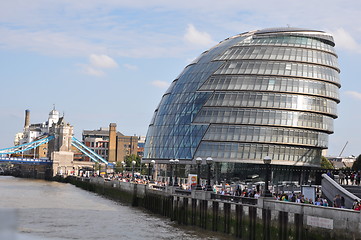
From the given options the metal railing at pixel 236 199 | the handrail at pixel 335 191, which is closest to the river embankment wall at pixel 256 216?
the metal railing at pixel 236 199

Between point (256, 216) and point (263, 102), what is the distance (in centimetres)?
5349

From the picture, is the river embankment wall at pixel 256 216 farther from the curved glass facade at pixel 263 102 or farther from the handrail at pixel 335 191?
the curved glass facade at pixel 263 102

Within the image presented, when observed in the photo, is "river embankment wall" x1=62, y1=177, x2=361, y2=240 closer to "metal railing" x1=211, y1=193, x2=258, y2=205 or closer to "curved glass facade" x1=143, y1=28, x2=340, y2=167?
"metal railing" x1=211, y1=193, x2=258, y2=205

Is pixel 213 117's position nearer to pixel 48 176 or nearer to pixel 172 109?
pixel 172 109

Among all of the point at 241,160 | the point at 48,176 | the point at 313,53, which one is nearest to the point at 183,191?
the point at 241,160

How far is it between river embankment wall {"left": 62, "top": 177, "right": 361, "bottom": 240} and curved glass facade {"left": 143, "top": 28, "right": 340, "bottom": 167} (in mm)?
30273

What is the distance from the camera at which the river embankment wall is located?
2397 centimetres

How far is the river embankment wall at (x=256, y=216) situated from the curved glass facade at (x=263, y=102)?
30273 millimetres

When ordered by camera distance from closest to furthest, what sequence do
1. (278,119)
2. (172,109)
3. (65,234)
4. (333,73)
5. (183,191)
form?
(65,234)
(183,191)
(278,119)
(333,73)
(172,109)

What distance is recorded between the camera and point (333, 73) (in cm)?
9000

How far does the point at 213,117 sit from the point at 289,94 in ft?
37.4

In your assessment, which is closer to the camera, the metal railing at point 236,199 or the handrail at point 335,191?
the handrail at point 335,191

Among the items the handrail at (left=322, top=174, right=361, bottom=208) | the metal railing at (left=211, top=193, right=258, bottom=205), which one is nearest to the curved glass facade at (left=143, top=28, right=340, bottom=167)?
the handrail at (left=322, top=174, right=361, bottom=208)

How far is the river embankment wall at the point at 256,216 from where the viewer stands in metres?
24.0
